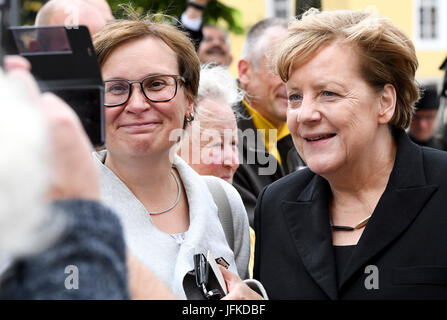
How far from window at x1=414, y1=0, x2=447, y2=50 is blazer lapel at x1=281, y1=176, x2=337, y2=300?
2772 centimetres

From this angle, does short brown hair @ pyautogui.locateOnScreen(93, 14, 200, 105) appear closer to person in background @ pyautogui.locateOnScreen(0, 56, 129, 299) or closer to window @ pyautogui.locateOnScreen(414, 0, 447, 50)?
person in background @ pyautogui.locateOnScreen(0, 56, 129, 299)

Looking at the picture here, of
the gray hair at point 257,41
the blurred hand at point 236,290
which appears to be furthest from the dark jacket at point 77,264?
the gray hair at point 257,41

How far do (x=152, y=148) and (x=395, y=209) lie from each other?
1.01 meters

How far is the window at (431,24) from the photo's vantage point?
28.9 m

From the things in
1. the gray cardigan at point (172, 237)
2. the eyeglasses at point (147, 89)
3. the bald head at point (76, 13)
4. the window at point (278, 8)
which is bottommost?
the gray cardigan at point (172, 237)

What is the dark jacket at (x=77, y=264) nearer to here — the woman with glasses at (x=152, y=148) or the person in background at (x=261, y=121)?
the woman with glasses at (x=152, y=148)

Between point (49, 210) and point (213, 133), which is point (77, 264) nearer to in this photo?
point (49, 210)

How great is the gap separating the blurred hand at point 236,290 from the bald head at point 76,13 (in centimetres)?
209

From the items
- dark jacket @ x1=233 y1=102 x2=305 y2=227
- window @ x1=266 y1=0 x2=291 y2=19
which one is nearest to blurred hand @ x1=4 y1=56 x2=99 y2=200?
dark jacket @ x1=233 y1=102 x2=305 y2=227

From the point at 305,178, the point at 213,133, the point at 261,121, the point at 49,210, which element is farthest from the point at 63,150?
the point at 261,121

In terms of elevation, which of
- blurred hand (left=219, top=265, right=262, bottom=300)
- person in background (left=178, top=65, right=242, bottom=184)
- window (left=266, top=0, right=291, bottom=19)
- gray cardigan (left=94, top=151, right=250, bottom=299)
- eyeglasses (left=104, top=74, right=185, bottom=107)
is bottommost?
blurred hand (left=219, top=265, right=262, bottom=300)

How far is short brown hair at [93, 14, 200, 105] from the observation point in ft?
8.54
